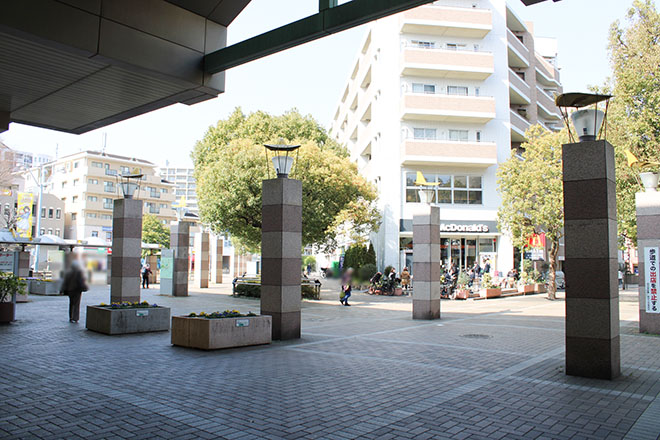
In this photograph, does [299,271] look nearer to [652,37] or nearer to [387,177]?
[652,37]

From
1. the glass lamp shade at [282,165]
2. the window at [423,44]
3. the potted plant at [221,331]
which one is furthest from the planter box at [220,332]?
the window at [423,44]

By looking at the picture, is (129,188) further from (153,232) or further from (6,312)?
(153,232)

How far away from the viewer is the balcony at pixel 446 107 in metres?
36.3

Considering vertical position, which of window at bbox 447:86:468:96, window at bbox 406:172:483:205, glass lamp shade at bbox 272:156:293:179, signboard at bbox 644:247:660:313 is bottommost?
signboard at bbox 644:247:660:313

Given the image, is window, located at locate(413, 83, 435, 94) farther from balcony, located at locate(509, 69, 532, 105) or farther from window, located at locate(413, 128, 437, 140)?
balcony, located at locate(509, 69, 532, 105)

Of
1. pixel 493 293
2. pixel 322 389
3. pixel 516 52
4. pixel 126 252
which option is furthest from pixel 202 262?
pixel 516 52

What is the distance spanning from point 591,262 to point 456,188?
1181 inches

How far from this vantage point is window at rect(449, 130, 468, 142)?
38.0 meters

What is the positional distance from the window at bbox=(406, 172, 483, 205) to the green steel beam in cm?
2848

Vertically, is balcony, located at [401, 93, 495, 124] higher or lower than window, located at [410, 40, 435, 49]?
lower

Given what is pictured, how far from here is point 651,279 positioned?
13117mm

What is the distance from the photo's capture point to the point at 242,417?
572cm

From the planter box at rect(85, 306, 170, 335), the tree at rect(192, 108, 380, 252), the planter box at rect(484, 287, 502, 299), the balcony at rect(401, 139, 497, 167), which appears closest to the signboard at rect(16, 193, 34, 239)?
the tree at rect(192, 108, 380, 252)

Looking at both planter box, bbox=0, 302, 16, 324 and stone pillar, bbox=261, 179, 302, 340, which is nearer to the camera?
stone pillar, bbox=261, 179, 302, 340
